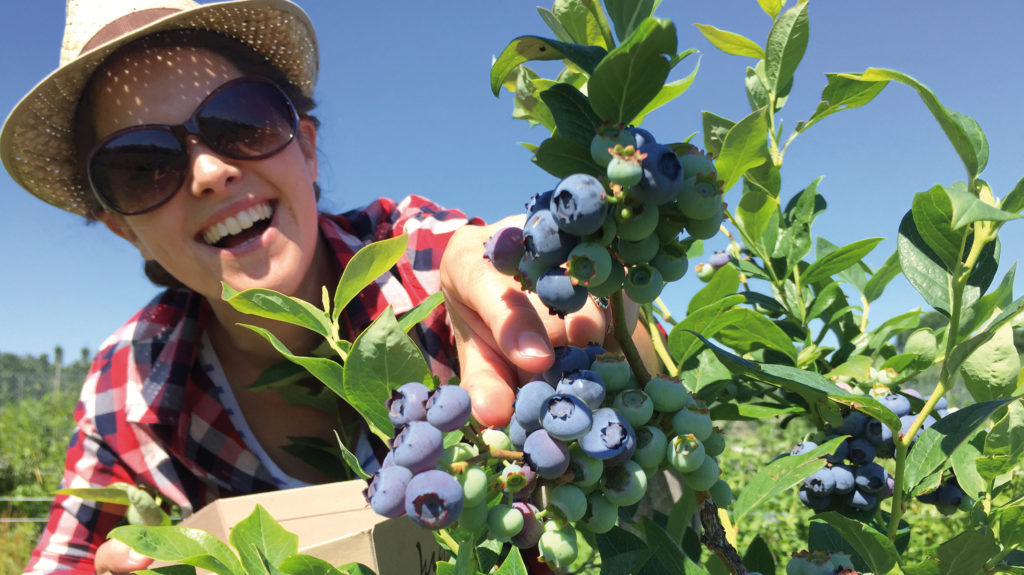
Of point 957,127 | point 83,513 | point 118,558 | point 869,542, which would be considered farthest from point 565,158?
point 83,513

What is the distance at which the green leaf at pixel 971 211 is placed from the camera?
501 mm

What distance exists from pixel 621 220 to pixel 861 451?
593 millimetres

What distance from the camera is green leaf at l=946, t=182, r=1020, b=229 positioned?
501mm

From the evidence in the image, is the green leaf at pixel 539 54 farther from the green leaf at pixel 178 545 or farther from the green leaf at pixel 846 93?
the green leaf at pixel 178 545

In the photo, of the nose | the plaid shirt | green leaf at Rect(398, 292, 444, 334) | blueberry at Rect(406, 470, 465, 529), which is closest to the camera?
blueberry at Rect(406, 470, 465, 529)

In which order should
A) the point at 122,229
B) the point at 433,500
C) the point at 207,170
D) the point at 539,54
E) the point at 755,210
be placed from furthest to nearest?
Result: the point at 122,229
the point at 207,170
the point at 755,210
the point at 539,54
the point at 433,500

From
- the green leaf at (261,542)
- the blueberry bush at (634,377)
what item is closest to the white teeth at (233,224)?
the blueberry bush at (634,377)

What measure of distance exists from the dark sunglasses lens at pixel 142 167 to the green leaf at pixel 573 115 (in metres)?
1.26

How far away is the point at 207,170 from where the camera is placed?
1.52 m

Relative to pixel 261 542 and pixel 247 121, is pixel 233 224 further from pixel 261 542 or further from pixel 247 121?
pixel 261 542

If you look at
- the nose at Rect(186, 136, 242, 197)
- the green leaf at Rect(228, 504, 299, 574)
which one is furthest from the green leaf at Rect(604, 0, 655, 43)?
the nose at Rect(186, 136, 242, 197)

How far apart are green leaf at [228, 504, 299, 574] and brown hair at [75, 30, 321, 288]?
1.33m

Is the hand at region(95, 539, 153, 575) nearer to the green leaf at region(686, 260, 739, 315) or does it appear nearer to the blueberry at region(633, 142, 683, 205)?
the green leaf at region(686, 260, 739, 315)

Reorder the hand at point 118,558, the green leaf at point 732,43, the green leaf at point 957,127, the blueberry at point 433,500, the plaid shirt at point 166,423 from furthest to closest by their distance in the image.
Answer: the plaid shirt at point 166,423, the hand at point 118,558, the green leaf at point 732,43, the green leaf at point 957,127, the blueberry at point 433,500
